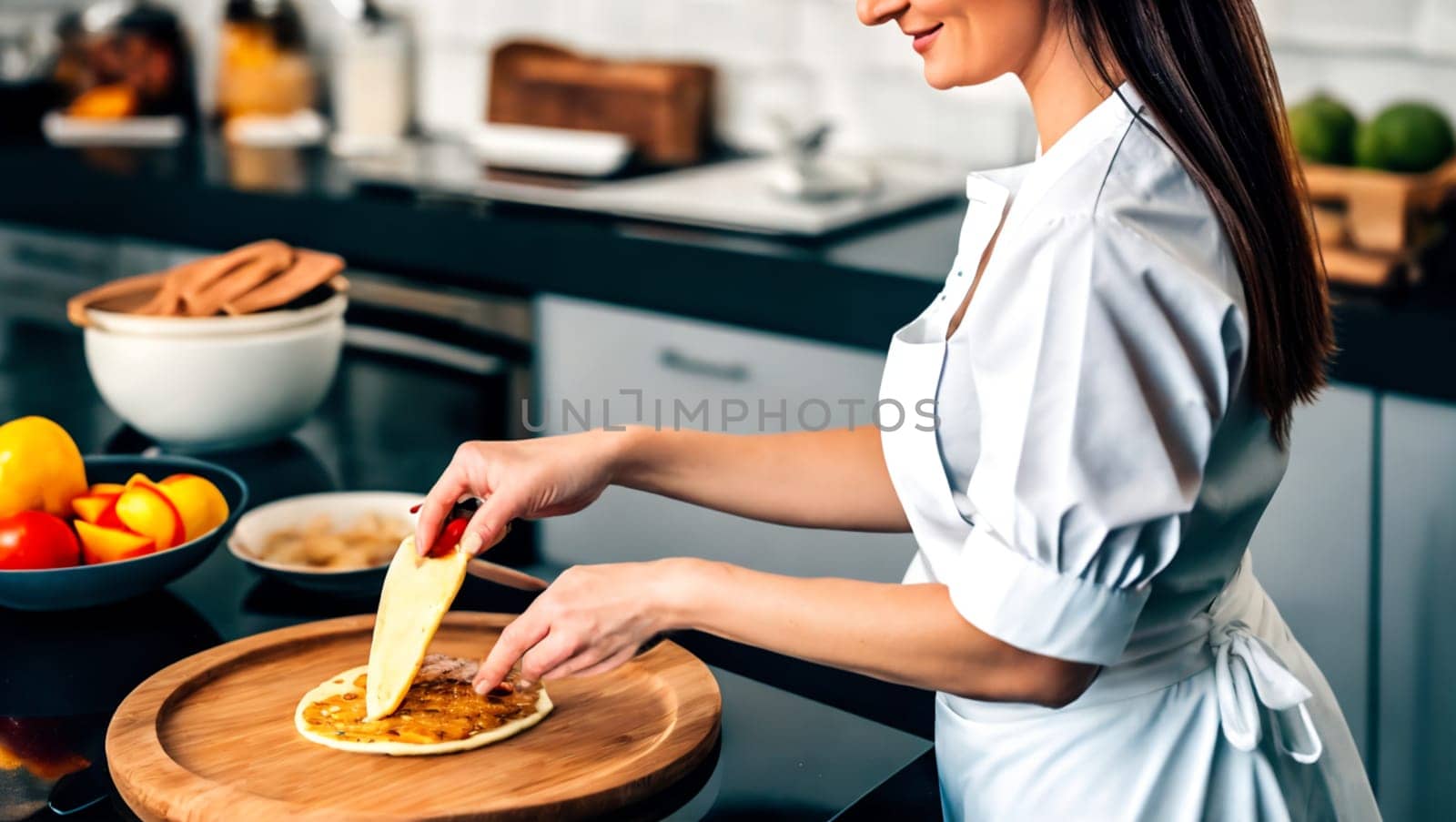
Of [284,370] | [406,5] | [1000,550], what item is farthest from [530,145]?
[1000,550]

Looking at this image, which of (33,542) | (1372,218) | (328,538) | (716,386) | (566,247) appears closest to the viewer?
(33,542)

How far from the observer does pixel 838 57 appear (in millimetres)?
2867

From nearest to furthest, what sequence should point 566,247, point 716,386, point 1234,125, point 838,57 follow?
point 1234,125 < point 716,386 < point 566,247 < point 838,57

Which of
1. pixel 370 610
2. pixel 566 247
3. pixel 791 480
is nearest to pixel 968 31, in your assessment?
pixel 791 480

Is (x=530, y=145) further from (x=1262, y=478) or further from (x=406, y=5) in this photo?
(x=1262, y=478)

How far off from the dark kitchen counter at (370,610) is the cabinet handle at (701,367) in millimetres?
645

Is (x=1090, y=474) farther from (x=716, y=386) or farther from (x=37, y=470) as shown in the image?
(x=716, y=386)

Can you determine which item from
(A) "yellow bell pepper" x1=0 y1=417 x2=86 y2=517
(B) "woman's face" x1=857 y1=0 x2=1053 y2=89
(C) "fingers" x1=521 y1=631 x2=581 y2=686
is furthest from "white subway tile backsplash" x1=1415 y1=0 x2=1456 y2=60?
(A) "yellow bell pepper" x1=0 y1=417 x2=86 y2=517

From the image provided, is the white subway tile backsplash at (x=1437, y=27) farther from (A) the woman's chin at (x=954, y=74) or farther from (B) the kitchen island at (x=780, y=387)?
(A) the woman's chin at (x=954, y=74)

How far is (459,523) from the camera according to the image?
3.63 feet

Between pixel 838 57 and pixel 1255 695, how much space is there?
203 cm

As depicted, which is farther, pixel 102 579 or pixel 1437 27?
pixel 1437 27

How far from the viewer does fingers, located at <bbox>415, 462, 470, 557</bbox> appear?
1.08m

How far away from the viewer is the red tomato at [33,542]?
114cm
